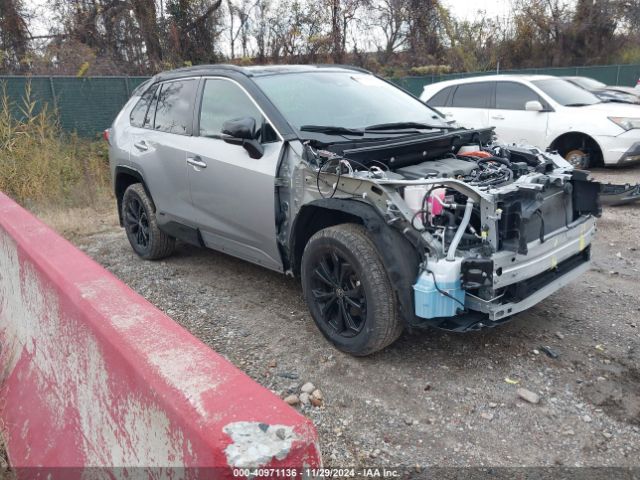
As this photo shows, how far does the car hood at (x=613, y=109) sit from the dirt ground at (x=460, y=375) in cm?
431

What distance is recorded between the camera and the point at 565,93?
9.29 meters

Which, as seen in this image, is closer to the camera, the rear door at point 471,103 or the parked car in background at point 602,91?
the rear door at point 471,103

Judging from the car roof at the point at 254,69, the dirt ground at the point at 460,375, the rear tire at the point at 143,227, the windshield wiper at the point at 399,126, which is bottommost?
the dirt ground at the point at 460,375

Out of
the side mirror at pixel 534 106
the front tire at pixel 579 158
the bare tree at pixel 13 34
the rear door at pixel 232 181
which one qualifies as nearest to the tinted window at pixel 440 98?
the side mirror at pixel 534 106

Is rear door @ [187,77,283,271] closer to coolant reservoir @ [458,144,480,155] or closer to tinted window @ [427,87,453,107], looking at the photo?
coolant reservoir @ [458,144,480,155]

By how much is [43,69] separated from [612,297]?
1596cm

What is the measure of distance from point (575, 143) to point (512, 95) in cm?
134

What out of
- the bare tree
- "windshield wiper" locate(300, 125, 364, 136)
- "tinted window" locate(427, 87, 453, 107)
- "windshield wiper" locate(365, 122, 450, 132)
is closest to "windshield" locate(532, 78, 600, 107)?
"tinted window" locate(427, 87, 453, 107)

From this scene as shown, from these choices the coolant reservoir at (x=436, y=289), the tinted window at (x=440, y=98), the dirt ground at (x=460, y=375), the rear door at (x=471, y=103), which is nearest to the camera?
the dirt ground at (x=460, y=375)

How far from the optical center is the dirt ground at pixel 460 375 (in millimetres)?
2803

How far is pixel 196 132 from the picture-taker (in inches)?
188

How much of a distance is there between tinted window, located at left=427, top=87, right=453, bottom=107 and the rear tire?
6308 mm

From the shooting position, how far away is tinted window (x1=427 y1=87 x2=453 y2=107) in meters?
10.3

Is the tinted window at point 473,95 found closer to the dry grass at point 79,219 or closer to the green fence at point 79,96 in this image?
the dry grass at point 79,219
